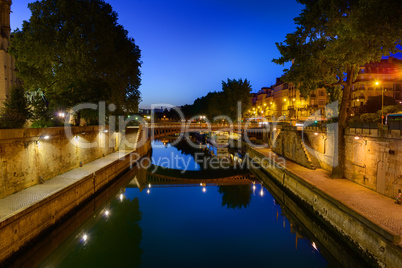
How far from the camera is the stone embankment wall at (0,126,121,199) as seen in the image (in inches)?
477

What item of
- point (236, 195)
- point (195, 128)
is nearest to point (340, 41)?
point (236, 195)

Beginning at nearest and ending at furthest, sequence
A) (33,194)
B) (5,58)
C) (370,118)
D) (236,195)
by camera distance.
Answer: (33,194) → (370,118) → (236,195) → (5,58)

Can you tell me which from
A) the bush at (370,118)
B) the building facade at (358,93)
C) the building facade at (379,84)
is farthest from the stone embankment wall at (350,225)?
the building facade at (379,84)

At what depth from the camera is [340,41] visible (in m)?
12.4

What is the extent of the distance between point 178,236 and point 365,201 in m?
9.58

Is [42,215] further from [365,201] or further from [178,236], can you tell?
[365,201]

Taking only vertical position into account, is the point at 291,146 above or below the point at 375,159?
below

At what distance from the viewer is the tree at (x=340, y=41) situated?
10.5 meters

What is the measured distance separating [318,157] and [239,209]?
28.6 feet

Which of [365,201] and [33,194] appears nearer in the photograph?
[365,201]

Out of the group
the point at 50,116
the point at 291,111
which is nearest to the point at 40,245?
the point at 50,116

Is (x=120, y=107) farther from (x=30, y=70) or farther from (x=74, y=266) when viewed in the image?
(x=74, y=266)

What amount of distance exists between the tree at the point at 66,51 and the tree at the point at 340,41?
15.3m

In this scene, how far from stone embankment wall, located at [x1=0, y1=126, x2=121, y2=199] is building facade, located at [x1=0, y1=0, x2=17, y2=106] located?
1974 cm
